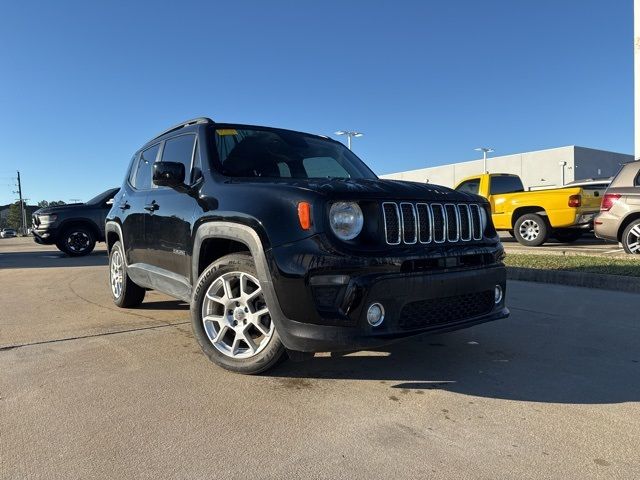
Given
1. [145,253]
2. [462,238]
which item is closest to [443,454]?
[462,238]

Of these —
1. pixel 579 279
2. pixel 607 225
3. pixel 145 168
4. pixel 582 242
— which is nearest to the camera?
pixel 145 168

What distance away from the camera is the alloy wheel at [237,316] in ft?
10.7

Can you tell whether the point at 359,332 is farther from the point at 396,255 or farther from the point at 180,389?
the point at 180,389

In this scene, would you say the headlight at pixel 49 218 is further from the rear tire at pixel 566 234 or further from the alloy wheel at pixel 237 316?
the rear tire at pixel 566 234

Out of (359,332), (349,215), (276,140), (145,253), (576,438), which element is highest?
(276,140)

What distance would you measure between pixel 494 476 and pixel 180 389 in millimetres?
1895

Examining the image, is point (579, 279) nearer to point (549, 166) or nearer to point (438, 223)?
point (438, 223)

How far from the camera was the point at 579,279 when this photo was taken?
268 inches

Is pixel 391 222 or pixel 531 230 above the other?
pixel 391 222

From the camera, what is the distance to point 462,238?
11.4 feet

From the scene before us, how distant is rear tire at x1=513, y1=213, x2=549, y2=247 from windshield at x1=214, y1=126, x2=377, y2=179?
8248 millimetres

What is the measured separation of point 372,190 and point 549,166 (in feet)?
140

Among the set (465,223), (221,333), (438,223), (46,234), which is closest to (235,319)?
(221,333)

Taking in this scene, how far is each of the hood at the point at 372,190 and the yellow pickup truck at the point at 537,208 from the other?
8.76 metres
